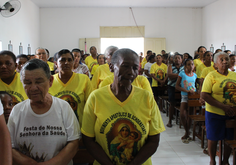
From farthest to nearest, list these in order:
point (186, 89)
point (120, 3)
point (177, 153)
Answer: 1. point (120, 3)
2. point (186, 89)
3. point (177, 153)

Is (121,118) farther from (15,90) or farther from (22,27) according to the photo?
(22,27)

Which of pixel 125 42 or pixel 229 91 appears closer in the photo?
pixel 229 91

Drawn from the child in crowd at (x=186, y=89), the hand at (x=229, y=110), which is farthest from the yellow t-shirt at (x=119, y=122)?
the child in crowd at (x=186, y=89)

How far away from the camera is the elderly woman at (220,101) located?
2.76 m

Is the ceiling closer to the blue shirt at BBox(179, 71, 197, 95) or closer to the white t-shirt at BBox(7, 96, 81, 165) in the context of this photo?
the blue shirt at BBox(179, 71, 197, 95)

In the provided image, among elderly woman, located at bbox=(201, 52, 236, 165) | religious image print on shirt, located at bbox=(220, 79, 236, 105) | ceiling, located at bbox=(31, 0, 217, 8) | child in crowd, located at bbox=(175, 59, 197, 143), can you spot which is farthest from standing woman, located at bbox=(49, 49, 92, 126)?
ceiling, located at bbox=(31, 0, 217, 8)

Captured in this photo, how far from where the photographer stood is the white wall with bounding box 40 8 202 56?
1264 centimetres

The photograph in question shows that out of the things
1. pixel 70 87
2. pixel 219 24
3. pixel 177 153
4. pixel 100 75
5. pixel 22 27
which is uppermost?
pixel 219 24

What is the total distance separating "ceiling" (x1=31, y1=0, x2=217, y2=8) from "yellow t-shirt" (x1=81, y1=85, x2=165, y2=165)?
35.8ft

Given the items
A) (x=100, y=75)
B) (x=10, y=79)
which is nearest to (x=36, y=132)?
(x=10, y=79)

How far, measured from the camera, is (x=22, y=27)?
9.77 metres

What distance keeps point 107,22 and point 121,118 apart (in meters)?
12.0

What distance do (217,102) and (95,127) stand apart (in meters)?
1.98

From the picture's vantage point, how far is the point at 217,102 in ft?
9.01
